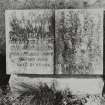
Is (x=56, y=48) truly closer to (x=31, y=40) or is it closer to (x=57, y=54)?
(x=57, y=54)

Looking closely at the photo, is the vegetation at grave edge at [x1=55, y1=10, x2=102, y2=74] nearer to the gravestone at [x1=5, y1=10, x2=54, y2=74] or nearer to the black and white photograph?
the black and white photograph

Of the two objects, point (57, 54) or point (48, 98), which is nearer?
point (48, 98)

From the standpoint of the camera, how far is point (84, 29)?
440cm

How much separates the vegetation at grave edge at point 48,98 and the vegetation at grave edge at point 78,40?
0.46 m

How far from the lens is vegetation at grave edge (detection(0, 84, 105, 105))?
4.22m

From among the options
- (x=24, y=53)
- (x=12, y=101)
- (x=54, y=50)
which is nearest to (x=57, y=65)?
(x=54, y=50)

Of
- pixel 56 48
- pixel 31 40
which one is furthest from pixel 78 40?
pixel 31 40

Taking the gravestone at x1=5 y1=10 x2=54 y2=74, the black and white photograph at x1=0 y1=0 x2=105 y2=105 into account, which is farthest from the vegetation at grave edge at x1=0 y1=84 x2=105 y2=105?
the gravestone at x1=5 y1=10 x2=54 y2=74

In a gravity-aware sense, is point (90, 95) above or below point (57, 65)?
below

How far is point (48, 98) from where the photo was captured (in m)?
4.21

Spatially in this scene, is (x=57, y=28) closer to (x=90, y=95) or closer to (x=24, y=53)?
(x=24, y=53)

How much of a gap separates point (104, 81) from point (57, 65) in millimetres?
972

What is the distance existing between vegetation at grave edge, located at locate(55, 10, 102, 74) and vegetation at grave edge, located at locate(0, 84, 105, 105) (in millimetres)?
457

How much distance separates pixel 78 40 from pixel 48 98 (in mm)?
1067
